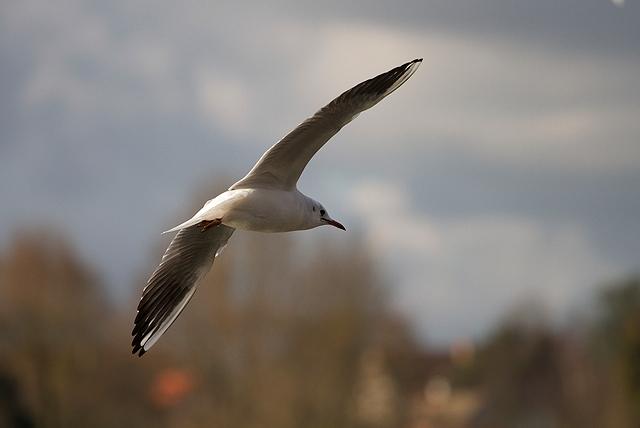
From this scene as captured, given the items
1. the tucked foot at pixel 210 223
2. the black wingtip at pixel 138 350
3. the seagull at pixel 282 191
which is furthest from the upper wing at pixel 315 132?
the black wingtip at pixel 138 350

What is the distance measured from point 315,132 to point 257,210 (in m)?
0.46

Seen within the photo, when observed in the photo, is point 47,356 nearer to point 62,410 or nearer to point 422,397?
point 62,410

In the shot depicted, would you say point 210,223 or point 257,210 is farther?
point 210,223

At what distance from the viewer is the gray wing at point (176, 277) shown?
8.40 metres

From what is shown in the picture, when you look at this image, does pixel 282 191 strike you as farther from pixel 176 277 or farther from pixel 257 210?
pixel 176 277

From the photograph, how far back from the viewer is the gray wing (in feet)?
27.6

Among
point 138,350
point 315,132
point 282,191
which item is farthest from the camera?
point 138,350

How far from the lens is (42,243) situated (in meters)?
27.5

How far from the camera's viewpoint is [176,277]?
8484mm

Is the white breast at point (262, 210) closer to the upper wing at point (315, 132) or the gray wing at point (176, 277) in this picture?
the upper wing at point (315, 132)

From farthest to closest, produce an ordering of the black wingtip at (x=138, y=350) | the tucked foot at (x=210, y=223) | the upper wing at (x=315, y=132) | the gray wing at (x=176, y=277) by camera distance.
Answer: the gray wing at (x=176, y=277), the black wingtip at (x=138, y=350), the tucked foot at (x=210, y=223), the upper wing at (x=315, y=132)

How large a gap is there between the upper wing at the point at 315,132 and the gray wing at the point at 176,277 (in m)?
0.67

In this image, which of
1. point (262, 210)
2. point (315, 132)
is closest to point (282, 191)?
point (262, 210)

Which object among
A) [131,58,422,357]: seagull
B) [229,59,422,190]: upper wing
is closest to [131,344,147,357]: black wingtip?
[131,58,422,357]: seagull
